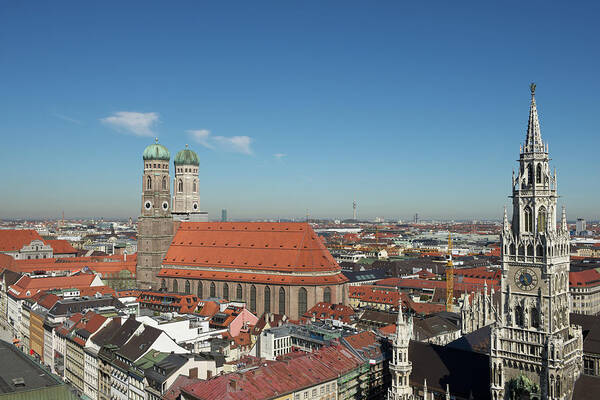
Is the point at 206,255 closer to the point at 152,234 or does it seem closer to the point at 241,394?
the point at 152,234

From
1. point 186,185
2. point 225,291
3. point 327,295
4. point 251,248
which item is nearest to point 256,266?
point 251,248

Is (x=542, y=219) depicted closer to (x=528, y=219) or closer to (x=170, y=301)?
(x=528, y=219)

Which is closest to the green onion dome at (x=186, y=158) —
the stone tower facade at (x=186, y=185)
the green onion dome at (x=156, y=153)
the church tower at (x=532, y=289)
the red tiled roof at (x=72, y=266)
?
the stone tower facade at (x=186, y=185)

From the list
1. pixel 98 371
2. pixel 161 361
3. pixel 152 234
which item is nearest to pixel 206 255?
pixel 152 234

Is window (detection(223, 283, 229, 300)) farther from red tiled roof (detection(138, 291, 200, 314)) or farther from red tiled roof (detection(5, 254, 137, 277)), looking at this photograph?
red tiled roof (detection(5, 254, 137, 277))

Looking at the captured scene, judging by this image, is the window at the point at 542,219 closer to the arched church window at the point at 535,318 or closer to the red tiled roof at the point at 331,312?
the arched church window at the point at 535,318

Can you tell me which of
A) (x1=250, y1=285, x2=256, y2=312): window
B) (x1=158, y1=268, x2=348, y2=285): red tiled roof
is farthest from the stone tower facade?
(x1=250, y1=285, x2=256, y2=312): window
